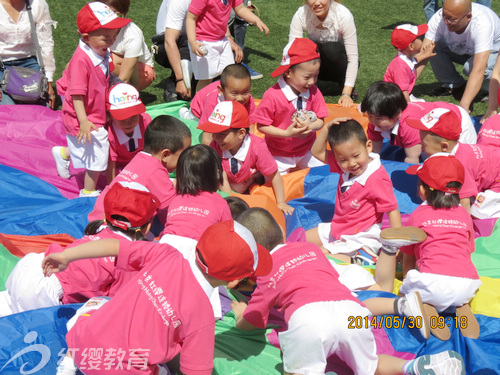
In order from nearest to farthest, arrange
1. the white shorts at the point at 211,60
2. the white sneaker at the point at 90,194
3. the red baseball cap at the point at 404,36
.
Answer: the white sneaker at the point at 90,194, the red baseball cap at the point at 404,36, the white shorts at the point at 211,60

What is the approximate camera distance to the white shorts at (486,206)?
3.94m

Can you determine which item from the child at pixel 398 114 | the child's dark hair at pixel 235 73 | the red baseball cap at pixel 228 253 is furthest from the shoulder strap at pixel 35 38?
the red baseball cap at pixel 228 253

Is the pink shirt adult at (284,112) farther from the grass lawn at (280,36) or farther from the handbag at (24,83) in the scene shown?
the handbag at (24,83)

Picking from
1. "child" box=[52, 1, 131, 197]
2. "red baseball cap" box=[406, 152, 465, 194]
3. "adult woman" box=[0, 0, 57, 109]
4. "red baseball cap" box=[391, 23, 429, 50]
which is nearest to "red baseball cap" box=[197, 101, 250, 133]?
"child" box=[52, 1, 131, 197]

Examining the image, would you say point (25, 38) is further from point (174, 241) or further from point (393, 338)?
point (393, 338)

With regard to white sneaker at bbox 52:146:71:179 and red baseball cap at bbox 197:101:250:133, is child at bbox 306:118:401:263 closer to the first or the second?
red baseball cap at bbox 197:101:250:133

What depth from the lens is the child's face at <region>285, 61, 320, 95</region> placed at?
4406mm

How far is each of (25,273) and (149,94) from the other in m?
3.52

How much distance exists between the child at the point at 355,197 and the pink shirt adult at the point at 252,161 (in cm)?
52

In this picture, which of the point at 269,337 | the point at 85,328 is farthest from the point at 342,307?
the point at 85,328

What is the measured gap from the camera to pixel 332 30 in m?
5.87

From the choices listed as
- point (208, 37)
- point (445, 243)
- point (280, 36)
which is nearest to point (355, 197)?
point (445, 243)

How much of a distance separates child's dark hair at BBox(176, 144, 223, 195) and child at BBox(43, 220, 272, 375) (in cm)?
99

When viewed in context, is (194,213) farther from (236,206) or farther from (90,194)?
(90,194)
